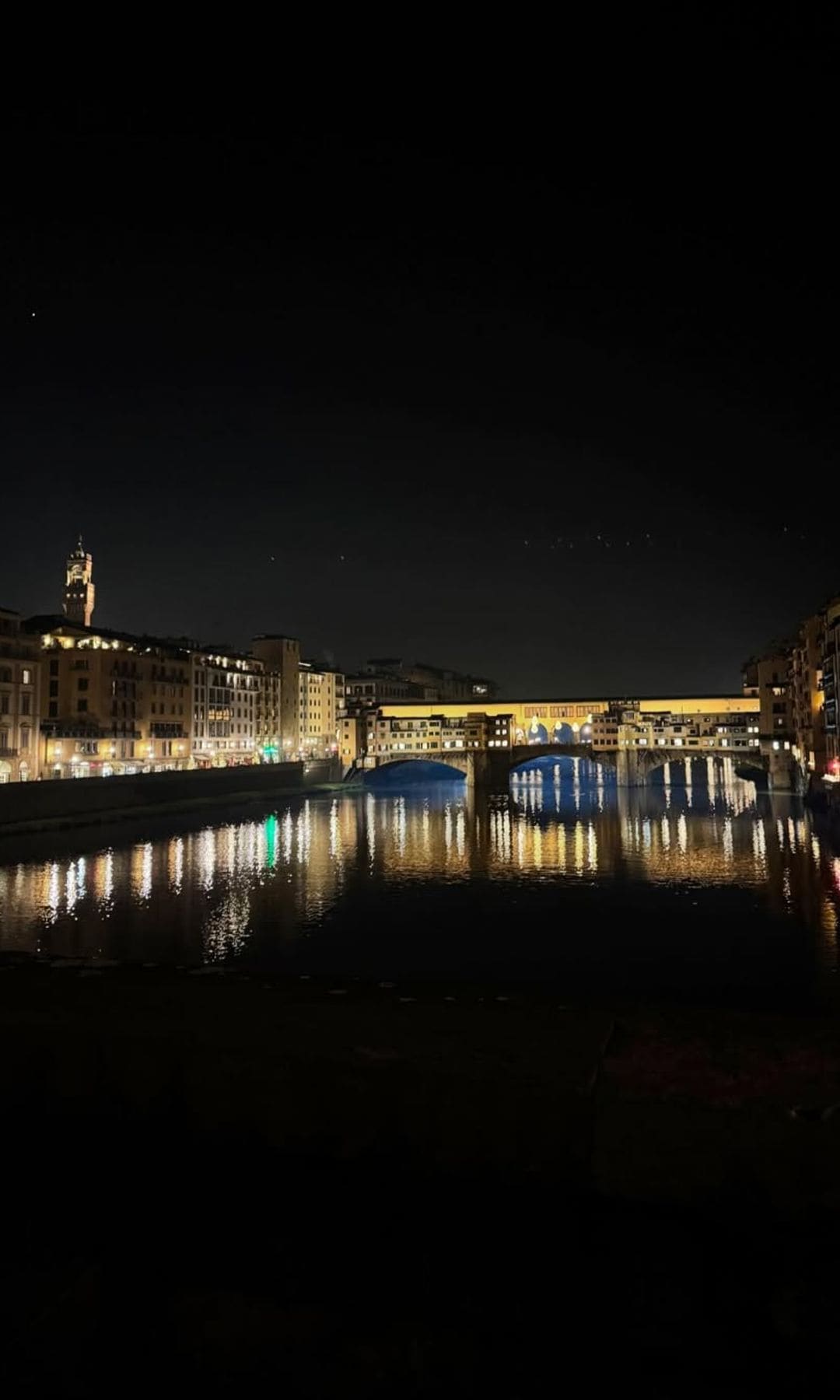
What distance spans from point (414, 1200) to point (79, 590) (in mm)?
117281

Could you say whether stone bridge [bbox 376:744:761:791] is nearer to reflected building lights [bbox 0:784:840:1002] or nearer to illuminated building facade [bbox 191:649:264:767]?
illuminated building facade [bbox 191:649:264:767]

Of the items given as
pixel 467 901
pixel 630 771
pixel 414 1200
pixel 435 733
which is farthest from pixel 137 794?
→ pixel 435 733

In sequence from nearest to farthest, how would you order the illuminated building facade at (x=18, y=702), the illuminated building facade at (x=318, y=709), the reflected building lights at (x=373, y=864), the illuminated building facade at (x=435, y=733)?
1. the reflected building lights at (x=373, y=864)
2. the illuminated building facade at (x=18, y=702)
3. the illuminated building facade at (x=435, y=733)
4. the illuminated building facade at (x=318, y=709)

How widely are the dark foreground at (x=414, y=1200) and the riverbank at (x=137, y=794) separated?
139 ft

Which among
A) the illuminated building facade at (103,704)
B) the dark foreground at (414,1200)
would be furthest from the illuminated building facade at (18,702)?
the dark foreground at (414,1200)

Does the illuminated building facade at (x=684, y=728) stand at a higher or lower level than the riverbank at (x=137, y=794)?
higher

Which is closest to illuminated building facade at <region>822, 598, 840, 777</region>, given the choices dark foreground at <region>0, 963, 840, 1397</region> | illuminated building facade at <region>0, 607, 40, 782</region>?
dark foreground at <region>0, 963, 840, 1397</region>

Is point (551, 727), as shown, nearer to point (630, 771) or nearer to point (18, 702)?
point (630, 771)

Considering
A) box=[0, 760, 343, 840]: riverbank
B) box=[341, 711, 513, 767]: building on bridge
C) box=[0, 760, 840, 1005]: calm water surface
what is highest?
box=[341, 711, 513, 767]: building on bridge

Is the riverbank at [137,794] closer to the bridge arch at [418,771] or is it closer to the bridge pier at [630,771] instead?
the bridge arch at [418,771]

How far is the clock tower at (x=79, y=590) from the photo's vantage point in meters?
117

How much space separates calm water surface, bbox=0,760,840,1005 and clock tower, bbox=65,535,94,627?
66.4m

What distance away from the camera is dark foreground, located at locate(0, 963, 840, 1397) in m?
7.86

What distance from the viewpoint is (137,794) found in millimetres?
65625
